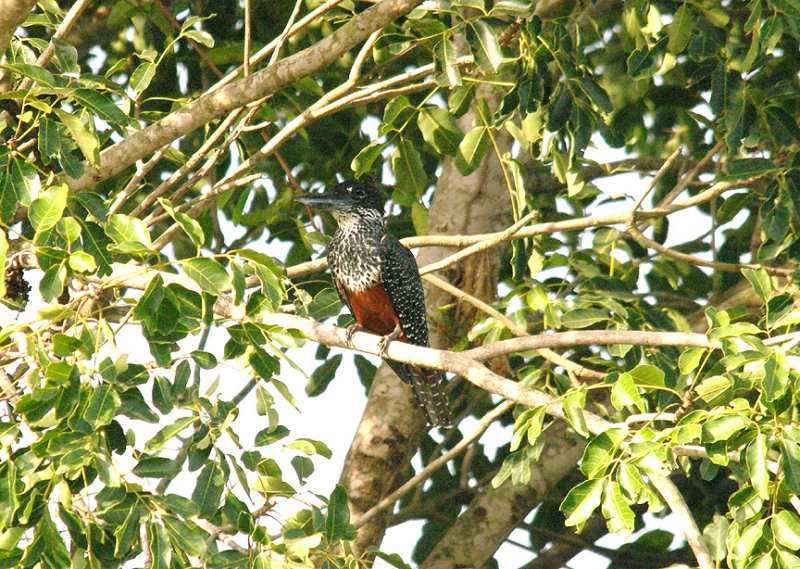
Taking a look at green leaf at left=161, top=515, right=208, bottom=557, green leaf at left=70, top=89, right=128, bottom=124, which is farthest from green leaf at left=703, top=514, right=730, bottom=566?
green leaf at left=70, top=89, right=128, bottom=124

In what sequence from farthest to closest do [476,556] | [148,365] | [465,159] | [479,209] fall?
[479,209]
[476,556]
[465,159]
[148,365]

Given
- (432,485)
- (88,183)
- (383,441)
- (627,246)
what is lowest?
(432,485)

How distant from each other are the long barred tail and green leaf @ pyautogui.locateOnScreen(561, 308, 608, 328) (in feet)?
3.44

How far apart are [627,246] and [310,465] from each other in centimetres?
263

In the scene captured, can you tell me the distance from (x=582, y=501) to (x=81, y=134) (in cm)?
178

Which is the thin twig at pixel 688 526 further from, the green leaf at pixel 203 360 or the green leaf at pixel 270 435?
the green leaf at pixel 203 360

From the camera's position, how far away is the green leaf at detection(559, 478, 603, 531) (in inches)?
99.3

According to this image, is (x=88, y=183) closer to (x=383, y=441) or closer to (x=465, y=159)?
(x=465, y=159)

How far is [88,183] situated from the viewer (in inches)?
141

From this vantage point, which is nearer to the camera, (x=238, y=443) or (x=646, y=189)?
(x=238, y=443)

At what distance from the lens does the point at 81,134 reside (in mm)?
2861

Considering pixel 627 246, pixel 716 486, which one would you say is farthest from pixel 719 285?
pixel 716 486

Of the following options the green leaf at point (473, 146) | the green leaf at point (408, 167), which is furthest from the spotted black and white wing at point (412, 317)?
the green leaf at point (473, 146)

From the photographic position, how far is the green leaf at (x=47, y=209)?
94.5 inches
